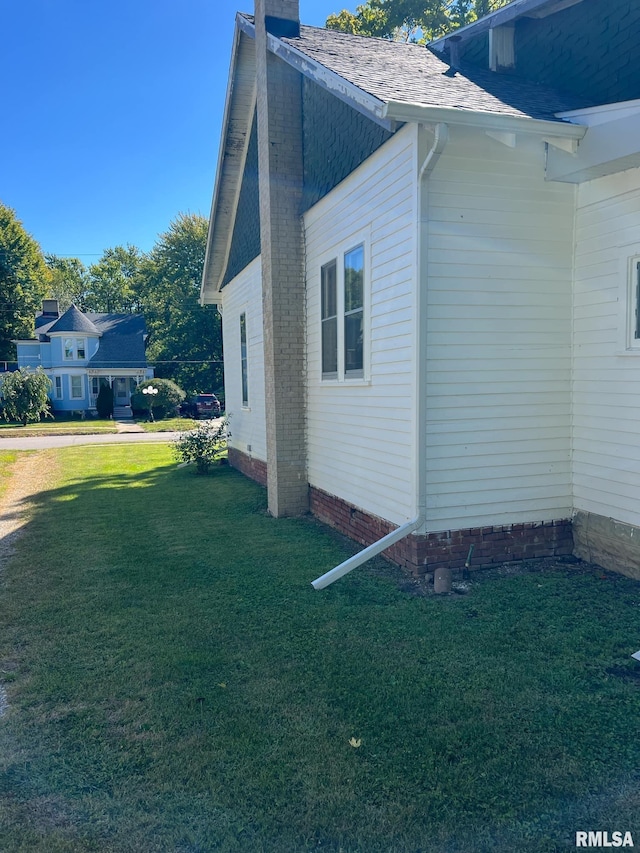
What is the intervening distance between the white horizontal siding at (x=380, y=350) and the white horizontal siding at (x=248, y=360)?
2.97 metres

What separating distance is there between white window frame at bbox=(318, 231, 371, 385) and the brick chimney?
637mm

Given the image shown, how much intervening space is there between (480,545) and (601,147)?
3.48m

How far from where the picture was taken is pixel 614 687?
3361 millimetres

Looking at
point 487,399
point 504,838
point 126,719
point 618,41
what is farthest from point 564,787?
point 618,41

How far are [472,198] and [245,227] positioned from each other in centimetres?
692

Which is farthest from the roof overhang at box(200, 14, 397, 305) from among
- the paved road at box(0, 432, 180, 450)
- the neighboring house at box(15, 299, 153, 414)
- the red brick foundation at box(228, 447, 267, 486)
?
the neighboring house at box(15, 299, 153, 414)

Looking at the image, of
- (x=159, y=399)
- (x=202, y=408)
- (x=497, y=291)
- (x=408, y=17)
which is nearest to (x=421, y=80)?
(x=497, y=291)

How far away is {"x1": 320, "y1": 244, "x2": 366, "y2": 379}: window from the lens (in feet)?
21.2

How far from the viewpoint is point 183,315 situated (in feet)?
142

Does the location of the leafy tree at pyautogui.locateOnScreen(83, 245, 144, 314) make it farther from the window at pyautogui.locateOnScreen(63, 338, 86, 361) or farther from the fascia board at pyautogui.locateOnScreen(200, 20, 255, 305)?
the fascia board at pyautogui.locateOnScreen(200, 20, 255, 305)

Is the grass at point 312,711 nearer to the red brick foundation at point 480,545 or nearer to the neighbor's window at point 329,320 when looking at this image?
the red brick foundation at point 480,545

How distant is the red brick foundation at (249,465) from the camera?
1076 cm

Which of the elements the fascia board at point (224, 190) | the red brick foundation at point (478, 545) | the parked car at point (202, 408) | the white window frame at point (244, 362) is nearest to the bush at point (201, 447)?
the white window frame at point (244, 362)

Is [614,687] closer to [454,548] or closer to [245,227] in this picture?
[454,548]
